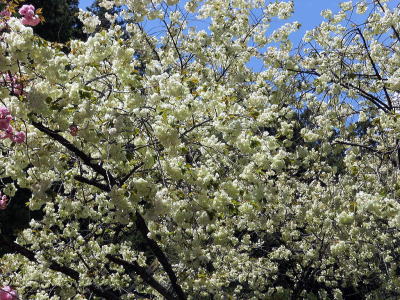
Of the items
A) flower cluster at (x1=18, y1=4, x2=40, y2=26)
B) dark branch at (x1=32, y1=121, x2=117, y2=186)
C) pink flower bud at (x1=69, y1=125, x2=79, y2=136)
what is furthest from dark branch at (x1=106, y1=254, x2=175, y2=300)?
flower cluster at (x1=18, y1=4, x2=40, y2=26)

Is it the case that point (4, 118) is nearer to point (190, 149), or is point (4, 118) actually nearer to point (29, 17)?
point (29, 17)

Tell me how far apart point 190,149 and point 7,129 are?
6.19 ft

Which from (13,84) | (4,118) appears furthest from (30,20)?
(4,118)

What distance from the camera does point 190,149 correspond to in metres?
5.27

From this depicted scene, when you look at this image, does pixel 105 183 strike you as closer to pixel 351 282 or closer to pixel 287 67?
pixel 287 67

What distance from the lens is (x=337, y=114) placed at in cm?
652

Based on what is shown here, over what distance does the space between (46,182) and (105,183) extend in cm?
123

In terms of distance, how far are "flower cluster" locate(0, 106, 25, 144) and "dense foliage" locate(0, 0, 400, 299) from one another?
1 centimetres

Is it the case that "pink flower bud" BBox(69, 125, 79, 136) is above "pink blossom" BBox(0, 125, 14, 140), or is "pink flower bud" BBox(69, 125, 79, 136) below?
below

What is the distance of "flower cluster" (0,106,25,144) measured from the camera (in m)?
3.81

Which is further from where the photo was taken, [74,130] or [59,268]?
[59,268]

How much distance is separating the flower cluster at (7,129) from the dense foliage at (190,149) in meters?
0.01

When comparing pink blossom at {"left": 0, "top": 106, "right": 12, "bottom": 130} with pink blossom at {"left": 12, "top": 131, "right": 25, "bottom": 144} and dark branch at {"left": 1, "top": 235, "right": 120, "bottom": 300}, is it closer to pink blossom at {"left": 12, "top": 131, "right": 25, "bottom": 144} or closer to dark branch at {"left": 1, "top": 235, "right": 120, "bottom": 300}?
pink blossom at {"left": 12, "top": 131, "right": 25, "bottom": 144}

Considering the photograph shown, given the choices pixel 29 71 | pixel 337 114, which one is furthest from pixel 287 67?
pixel 29 71
